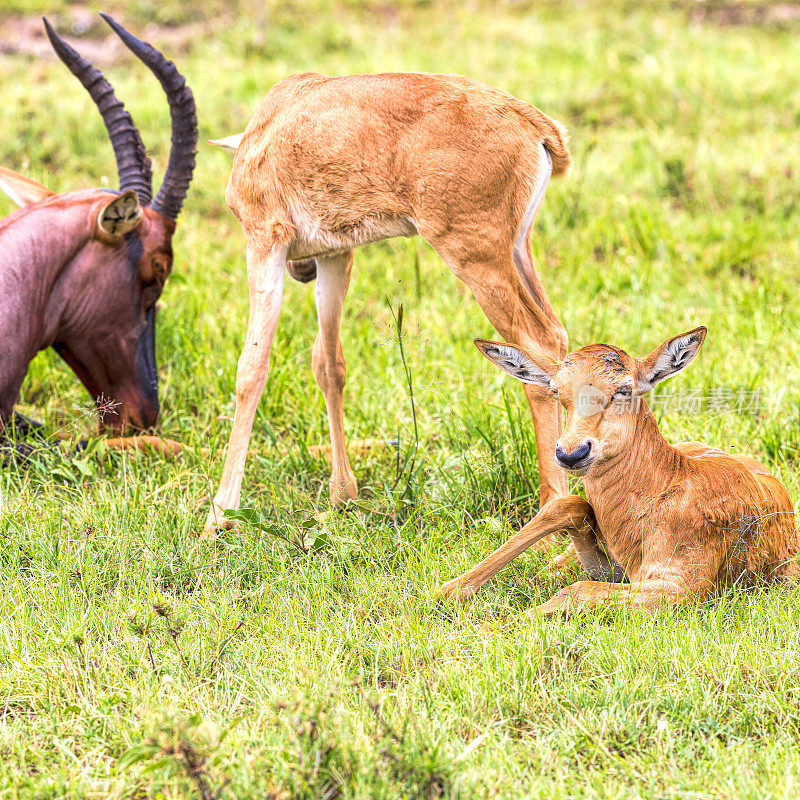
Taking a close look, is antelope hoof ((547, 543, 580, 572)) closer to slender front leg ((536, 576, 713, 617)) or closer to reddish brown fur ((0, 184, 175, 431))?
slender front leg ((536, 576, 713, 617))

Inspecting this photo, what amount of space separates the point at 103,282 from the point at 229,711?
2.66m

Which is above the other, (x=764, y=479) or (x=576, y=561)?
(x=764, y=479)

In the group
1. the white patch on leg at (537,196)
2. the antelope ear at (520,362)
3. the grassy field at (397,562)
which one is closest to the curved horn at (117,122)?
the grassy field at (397,562)

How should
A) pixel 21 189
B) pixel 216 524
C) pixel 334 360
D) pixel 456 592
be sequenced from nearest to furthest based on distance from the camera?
1. pixel 456 592
2. pixel 216 524
3. pixel 334 360
4. pixel 21 189

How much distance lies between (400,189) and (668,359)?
1.18 meters

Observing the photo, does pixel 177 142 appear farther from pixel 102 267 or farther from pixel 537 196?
pixel 537 196

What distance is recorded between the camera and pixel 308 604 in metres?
3.58

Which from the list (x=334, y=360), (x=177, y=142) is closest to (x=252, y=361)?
(x=334, y=360)

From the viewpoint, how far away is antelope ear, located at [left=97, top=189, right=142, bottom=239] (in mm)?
4730

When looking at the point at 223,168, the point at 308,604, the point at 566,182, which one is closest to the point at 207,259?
the point at 223,168

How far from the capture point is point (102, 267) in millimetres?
4965

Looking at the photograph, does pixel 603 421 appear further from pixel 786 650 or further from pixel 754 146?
pixel 754 146

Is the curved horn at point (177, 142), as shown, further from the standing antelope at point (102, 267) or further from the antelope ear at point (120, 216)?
the antelope ear at point (120, 216)

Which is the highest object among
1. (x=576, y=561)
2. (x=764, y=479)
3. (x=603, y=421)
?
(x=603, y=421)
